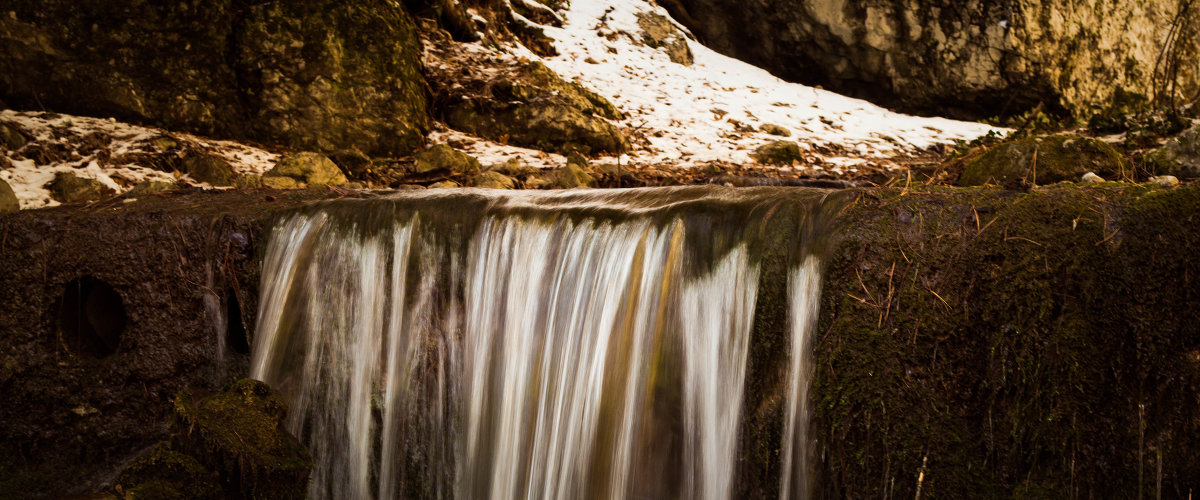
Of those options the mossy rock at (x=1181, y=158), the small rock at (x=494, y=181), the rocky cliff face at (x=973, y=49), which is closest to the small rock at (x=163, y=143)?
the small rock at (x=494, y=181)

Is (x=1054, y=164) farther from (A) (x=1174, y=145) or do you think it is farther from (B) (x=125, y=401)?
(B) (x=125, y=401)

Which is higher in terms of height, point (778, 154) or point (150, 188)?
point (778, 154)

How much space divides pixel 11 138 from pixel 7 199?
1.26 metres

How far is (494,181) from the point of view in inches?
220

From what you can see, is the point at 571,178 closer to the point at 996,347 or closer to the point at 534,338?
the point at 534,338

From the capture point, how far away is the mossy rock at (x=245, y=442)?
9.05 ft

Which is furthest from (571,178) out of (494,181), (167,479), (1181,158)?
(1181,158)

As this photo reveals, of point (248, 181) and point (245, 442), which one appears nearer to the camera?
point (245, 442)

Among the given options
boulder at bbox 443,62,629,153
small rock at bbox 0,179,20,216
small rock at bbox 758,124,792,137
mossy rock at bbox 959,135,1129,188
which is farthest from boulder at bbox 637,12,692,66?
small rock at bbox 0,179,20,216

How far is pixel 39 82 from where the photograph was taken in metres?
6.10

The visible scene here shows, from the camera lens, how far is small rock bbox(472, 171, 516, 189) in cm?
554

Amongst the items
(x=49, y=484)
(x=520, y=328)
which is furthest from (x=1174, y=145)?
(x=49, y=484)

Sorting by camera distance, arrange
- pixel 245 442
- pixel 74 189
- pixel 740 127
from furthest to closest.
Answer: pixel 740 127, pixel 74 189, pixel 245 442

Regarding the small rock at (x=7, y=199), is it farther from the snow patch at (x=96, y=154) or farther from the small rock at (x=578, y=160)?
the small rock at (x=578, y=160)
